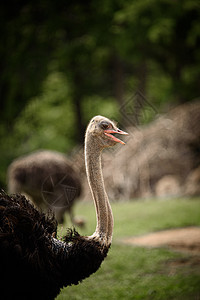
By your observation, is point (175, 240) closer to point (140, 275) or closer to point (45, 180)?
point (140, 275)

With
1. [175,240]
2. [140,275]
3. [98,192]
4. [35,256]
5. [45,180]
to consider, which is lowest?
[35,256]

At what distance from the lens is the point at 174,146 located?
1091cm

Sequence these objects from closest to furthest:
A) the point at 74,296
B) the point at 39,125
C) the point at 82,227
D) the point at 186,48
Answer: the point at 74,296
the point at 82,227
the point at 186,48
the point at 39,125

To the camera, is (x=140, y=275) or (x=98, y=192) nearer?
(x=98, y=192)

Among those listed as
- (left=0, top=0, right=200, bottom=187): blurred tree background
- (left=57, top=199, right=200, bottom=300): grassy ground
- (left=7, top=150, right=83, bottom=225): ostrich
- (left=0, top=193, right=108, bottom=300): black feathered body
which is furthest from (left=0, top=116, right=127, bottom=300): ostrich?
(left=0, top=0, right=200, bottom=187): blurred tree background

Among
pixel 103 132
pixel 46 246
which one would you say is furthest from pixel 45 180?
pixel 46 246

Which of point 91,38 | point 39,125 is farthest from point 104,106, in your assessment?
point 91,38

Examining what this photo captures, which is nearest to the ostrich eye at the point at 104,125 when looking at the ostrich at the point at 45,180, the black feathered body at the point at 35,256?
the black feathered body at the point at 35,256

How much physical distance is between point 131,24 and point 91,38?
4.55 feet

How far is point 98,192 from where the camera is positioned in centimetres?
258

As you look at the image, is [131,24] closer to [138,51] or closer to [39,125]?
[138,51]

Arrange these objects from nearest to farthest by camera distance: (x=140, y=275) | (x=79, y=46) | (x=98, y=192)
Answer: (x=98, y=192) → (x=140, y=275) → (x=79, y=46)

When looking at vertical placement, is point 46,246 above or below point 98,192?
below

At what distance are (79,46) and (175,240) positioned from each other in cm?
709
